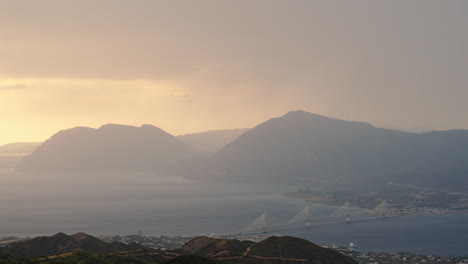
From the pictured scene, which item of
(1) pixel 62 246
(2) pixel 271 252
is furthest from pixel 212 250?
(1) pixel 62 246

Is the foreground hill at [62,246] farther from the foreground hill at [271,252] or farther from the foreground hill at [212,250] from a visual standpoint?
the foreground hill at [271,252]

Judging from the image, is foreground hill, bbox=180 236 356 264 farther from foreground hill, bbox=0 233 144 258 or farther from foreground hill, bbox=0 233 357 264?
foreground hill, bbox=0 233 144 258

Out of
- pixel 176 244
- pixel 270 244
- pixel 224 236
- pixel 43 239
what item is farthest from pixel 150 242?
pixel 270 244

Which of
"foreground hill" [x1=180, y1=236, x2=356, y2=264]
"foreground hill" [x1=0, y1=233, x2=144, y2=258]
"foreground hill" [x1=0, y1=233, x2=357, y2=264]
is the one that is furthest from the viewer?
"foreground hill" [x1=0, y1=233, x2=144, y2=258]

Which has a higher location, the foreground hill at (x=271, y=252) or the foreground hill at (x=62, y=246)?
the foreground hill at (x=62, y=246)

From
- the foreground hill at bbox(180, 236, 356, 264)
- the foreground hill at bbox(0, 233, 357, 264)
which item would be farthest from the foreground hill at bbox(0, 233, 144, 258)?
the foreground hill at bbox(180, 236, 356, 264)

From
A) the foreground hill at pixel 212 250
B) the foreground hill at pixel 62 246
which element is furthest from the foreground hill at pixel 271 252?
the foreground hill at pixel 62 246

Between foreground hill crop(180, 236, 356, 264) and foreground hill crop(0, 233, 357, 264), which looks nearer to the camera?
foreground hill crop(0, 233, 357, 264)

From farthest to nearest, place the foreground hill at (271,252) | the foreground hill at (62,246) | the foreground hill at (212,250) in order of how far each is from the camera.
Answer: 1. the foreground hill at (62,246)
2. the foreground hill at (271,252)
3. the foreground hill at (212,250)

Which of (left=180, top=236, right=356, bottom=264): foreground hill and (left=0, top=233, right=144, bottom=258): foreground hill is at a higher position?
(left=0, top=233, right=144, bottom=258): foreground hill
